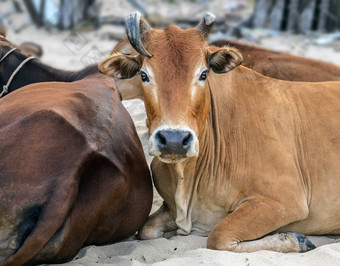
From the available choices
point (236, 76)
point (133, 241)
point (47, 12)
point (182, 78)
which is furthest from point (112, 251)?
point (47, 12)

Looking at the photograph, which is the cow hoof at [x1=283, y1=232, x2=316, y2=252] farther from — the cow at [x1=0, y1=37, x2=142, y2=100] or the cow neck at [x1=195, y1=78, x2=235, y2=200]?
the cow at [x1=0, y1=37, x2=142, y2=100]

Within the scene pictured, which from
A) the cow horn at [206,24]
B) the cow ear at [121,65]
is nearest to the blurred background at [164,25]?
the cow ear at [121,65]

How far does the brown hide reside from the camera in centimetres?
692

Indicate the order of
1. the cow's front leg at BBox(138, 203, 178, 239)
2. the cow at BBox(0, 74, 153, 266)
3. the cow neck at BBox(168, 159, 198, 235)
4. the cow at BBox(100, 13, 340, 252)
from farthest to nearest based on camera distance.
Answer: the cow's front leg at BBox(138, 203, 178, 239), the cow neck at BBox(168, 159, 198, 235), the cow at BBox(100, 13, 340, 252), the cow at BBox(0, 74, 153, 266)

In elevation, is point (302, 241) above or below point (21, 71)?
below

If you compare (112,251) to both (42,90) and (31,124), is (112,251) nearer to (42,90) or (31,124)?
(31,124)

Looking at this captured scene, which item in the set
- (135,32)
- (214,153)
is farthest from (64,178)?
(214,153)

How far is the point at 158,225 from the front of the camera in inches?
201

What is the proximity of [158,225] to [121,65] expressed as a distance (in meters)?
1.39

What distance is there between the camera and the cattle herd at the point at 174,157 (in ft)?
13.2

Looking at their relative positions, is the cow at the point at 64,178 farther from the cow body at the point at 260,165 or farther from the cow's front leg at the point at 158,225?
the cow body at the point at 260,165

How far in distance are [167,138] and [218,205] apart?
103 cm

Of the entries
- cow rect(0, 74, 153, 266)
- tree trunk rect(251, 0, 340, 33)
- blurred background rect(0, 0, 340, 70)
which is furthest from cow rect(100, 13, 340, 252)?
tree trunk rect(251, 0, 340, 33)

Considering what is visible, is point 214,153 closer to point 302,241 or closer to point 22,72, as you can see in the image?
point 302,241
